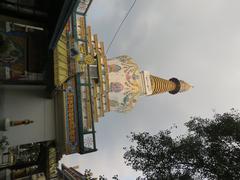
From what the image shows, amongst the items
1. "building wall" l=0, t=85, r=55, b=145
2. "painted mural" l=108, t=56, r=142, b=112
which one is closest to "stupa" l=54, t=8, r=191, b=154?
"painted mural" l=108, t=56, r=142, b=112

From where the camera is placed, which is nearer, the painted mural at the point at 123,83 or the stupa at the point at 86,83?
the stupa at the point at 86,83

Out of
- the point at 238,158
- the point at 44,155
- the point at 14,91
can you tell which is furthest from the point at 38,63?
the point at 238,158

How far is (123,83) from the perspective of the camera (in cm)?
2673

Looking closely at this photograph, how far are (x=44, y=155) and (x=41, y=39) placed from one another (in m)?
6.72

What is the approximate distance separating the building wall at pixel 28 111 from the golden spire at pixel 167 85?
19975 millimetres

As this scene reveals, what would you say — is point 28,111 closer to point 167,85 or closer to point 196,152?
point 196,152

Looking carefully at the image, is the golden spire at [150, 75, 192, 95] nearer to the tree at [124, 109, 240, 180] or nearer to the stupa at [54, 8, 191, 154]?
the stupa at [54, 8, 191, 154]

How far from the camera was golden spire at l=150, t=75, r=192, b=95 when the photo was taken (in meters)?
32.8

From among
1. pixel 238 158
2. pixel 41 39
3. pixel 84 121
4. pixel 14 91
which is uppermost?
pixel 41 39

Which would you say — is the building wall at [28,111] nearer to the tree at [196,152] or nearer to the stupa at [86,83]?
the stupa at [86,83]

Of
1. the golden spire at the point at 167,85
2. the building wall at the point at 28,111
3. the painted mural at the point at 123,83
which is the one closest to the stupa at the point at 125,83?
the painted mural at the point at 123,83

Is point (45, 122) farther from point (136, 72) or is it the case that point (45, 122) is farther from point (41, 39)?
point (136, 72)

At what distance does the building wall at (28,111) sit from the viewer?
12797mm

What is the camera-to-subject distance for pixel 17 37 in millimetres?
13180
